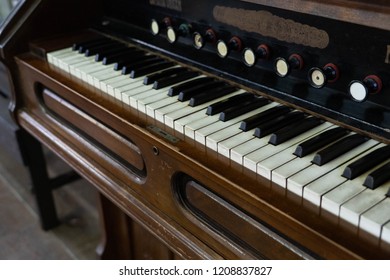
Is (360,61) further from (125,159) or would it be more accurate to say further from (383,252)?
(125,159)

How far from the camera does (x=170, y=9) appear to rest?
5.02 ft

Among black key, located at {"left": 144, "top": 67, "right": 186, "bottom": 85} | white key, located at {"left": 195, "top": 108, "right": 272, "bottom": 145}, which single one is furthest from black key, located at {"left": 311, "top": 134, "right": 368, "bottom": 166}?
black key, located at {"left": 144, "top": 67, "right": 186, "bottom": 85}

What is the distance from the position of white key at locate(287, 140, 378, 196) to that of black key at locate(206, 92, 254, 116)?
12.5 inches

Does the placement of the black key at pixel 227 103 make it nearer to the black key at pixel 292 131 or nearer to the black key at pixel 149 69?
the black key at pixel 292 131

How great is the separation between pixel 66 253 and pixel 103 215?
46 centimetres

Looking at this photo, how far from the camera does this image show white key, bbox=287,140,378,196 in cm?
91

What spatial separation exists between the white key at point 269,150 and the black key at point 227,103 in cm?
21

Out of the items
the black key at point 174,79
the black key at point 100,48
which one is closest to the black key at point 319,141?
the black key at point 174,79

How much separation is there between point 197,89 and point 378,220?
635mm

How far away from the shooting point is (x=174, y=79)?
1.39 m

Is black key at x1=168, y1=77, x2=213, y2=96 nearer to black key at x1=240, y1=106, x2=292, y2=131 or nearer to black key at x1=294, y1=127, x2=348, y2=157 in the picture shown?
black key at x1=240, y1=106, x2=292, y2=131

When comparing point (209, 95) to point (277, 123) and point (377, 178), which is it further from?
point (377, 178)

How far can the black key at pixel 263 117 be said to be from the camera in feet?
3.64

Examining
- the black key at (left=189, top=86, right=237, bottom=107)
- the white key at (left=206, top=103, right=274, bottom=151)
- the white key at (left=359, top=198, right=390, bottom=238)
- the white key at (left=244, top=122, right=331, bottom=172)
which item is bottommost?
the white key at (left=359, top=198, right=390, bottom=238)
